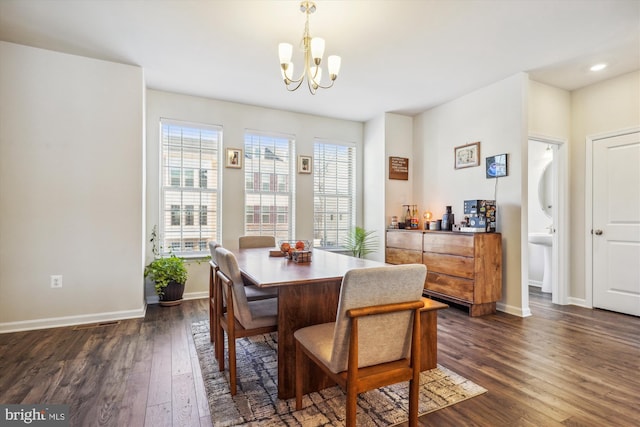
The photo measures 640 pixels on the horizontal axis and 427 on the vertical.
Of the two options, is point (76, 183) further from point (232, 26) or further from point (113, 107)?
point (232, 26)

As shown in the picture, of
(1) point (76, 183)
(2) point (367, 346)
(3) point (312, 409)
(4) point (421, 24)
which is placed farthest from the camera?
(1) point (76, 183)

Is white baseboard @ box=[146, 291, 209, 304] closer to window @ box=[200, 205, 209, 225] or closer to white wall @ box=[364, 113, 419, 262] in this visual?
window @ box=[200, 205, 209, 225]

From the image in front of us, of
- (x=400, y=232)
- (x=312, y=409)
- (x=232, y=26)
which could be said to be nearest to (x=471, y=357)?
(x=312, y=409)

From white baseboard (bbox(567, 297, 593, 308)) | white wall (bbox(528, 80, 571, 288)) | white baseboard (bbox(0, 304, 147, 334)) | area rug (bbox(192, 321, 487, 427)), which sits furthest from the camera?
white baseboard (bbox(567, 297, 593, 308))

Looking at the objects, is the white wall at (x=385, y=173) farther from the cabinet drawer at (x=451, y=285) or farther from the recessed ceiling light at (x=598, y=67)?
the recessed ceiling light at (x=598, y=67)

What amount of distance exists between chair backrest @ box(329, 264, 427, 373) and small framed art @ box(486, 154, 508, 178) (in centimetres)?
283

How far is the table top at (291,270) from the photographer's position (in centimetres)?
173

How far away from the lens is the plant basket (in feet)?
12.5

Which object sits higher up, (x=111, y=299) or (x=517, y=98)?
(x=517, y=98)

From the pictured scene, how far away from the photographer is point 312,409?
177 cm

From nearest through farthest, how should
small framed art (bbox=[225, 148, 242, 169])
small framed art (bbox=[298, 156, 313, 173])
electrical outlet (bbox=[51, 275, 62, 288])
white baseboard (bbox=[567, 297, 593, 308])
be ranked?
electrical outlet (bbox=[51, 275, 62, 288]) → white baseboard (bbox=[567, 297, 593, 308]) → small framed art (bbox=[225, 148, 242, 169]) → small framed art (bbox=[298, 156, 313, 173])

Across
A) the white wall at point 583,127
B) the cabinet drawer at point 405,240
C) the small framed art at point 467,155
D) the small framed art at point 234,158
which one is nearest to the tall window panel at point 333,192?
the cabinet drawer at point 405,240

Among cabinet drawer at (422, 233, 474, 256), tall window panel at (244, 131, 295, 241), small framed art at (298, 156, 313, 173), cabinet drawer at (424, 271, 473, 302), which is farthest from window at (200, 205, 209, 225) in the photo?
cabinet drawer at (424, 271, 473, 302)

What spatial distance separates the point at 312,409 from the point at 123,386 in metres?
1.23
